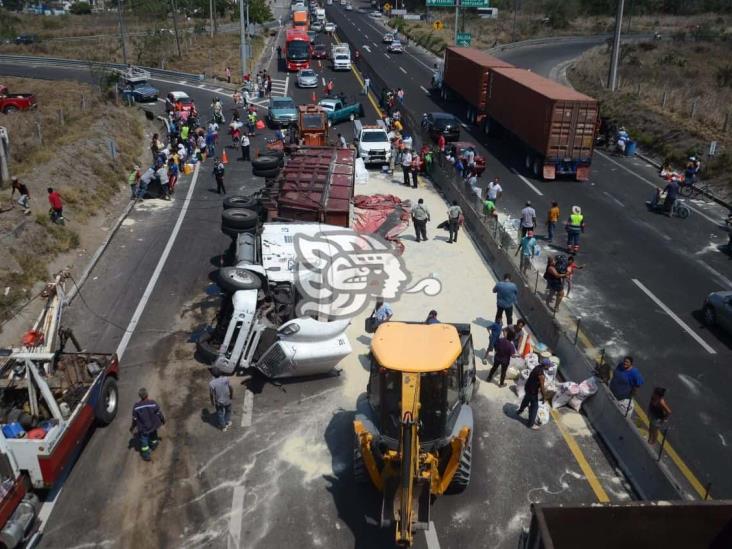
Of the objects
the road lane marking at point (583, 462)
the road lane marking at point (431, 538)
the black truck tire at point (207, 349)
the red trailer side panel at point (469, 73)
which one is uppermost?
the red trailer side panel at point (469, 73)

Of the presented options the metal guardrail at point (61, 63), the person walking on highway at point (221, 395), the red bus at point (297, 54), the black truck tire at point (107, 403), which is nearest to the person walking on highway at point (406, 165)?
the person walking on highway at point (221, 395)

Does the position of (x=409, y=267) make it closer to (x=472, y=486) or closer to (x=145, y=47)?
(x=472, y=486)

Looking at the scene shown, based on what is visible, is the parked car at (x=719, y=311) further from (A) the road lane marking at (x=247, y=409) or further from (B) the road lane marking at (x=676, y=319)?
(A) the road lane marking at (x=247, y=409)

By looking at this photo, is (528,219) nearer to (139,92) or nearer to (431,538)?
(431,538)

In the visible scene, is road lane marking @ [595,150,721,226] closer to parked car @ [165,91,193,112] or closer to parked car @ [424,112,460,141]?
parked car @ [424,112,460,141]

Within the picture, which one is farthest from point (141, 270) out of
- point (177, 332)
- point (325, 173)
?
point (325, 173)

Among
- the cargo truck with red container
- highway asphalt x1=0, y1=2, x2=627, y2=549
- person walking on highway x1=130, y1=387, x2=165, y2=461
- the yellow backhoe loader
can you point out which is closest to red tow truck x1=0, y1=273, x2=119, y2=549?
highway asphalt x1=0, y1=2, x2=627, y2=549
